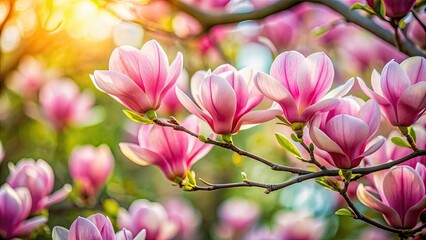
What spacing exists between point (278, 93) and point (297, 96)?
1.4 inches

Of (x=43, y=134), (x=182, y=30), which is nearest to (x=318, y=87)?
(x=182, y=30)

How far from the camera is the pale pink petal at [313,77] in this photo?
74 cm

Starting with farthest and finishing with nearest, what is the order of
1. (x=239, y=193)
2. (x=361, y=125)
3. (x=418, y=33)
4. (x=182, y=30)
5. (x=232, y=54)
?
(x=239, y=193)
(x=232, y=54)
(x=182, y=30)
(x=418, y=33)
(x=361, y=125)

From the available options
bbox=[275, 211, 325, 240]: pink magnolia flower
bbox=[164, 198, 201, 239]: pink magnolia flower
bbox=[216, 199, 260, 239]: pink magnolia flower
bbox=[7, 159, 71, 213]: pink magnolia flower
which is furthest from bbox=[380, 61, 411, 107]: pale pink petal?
bbox=[216, 199, 260, 239]: pink magnolia flower

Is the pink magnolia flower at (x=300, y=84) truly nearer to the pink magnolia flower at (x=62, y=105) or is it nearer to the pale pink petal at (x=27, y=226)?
the pale pink petal at (x=27, y=226)

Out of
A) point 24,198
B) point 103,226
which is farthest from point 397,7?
point 24,198

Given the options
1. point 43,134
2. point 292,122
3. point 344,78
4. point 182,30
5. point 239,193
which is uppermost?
point 292,122

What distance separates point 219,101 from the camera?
748 mm

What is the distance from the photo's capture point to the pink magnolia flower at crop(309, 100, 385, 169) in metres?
0.71

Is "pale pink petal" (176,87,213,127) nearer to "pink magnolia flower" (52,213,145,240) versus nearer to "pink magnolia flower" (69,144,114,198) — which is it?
"pink magnolia flower" (52,213,145,240)

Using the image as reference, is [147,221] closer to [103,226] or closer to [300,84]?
[103,226]

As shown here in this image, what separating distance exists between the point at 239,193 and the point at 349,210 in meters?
1.49

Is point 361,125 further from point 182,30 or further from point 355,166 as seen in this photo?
point 182,30

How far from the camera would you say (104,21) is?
1.85 m
